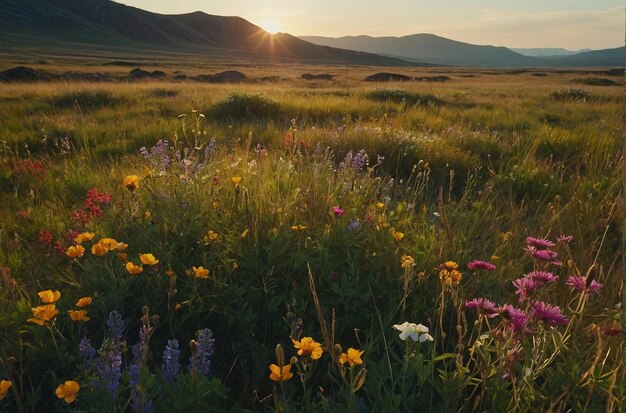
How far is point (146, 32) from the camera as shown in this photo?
440 ft

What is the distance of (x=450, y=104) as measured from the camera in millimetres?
12125

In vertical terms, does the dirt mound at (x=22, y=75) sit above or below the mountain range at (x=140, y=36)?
below

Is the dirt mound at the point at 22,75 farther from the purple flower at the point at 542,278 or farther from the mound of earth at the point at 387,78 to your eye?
the purple flower at the point at 542,278

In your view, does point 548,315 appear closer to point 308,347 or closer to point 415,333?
point 415,333

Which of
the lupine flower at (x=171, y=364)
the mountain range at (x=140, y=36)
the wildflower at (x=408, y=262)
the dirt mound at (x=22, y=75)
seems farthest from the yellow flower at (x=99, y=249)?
the mountain range at (x=140, y=36)

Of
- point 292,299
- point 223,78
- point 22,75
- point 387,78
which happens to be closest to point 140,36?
point 387,78

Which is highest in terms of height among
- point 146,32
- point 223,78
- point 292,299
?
point 146,32

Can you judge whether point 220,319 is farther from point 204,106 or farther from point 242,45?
point 242,45

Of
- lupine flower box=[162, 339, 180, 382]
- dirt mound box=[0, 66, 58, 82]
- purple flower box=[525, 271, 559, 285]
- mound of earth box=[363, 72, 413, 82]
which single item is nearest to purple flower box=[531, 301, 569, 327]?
purple flower box=[525, 271, 559, 285]

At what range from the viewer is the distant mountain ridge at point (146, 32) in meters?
110

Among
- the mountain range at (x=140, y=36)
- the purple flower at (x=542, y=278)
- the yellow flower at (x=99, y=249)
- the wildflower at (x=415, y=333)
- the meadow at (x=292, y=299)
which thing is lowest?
the meadow at (x=292, y=299)

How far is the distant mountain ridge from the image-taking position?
109688mm

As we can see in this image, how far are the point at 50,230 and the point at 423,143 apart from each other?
4.27m

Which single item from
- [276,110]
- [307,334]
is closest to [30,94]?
[276,110]
